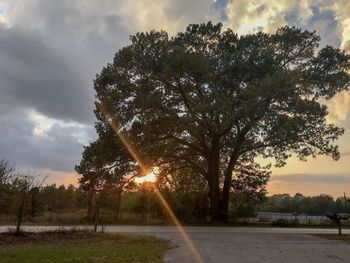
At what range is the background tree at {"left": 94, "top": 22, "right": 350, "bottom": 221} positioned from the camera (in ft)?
94.9

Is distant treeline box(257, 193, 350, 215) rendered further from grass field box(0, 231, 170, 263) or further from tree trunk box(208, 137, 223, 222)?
grass field box(0, 231, 170, 263)

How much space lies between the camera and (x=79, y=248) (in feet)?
42.1

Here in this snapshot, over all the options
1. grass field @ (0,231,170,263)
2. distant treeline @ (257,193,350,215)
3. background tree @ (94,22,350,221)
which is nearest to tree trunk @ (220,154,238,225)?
background tree @ (94,22,350,221)

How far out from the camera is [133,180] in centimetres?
3234

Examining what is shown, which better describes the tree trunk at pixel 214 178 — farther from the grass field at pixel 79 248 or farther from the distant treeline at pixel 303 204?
the distant treeline at pixel 303 204

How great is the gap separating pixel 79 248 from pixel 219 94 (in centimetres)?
1856

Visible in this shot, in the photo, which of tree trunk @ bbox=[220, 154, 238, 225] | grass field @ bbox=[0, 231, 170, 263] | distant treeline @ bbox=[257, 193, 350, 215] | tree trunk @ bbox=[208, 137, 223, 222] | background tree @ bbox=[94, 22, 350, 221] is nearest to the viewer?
grass field @ bbox=[0, 231, 170, 263]

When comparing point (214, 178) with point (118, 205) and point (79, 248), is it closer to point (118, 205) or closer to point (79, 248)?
point (118, 205)

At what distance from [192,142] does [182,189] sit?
4334 millimetres

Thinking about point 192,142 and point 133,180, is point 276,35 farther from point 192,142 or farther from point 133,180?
point 133,180

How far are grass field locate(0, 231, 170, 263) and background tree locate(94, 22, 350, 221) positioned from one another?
539 inches

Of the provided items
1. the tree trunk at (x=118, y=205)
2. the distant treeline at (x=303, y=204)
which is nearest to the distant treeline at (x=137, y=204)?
the tree trunk at (x=118, y=205)

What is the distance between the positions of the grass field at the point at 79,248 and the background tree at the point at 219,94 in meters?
13.7

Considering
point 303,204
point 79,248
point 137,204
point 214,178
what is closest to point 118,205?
A: point 137,204
